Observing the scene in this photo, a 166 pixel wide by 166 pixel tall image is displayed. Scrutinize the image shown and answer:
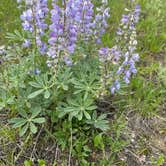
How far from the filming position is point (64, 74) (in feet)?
7.56

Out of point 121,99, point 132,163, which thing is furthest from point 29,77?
point 132,163

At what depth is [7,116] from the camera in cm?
256

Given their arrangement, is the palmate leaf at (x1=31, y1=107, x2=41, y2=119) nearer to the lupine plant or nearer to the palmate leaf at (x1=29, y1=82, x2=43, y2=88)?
the lupine plant

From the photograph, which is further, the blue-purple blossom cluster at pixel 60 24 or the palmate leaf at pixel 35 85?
the palmate leaf at pixel 35 85

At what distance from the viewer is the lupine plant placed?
2.21m

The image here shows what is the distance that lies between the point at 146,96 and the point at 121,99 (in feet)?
0.71

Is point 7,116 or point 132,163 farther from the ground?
point 7,116

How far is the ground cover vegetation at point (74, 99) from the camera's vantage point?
225 cm

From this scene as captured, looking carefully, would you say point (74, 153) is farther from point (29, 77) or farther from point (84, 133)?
point (29, 77)

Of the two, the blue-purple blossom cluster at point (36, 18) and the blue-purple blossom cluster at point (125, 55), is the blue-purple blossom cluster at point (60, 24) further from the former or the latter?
the blue-purple blossom cluster at point (125, 55)

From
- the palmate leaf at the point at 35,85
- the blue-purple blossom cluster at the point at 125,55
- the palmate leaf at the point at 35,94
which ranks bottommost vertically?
the palmate leaf at the point at 35,94

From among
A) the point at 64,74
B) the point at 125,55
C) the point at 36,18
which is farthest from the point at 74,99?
the point at 36,18

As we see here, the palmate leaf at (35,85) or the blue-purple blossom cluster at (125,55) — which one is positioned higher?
the blue-purple blossom cluster at (125,55)

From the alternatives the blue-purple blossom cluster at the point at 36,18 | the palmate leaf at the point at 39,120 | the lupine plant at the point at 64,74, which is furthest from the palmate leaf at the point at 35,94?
the blue-purple blossom cluster at the point at 36,18
